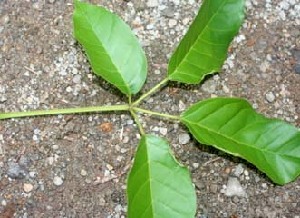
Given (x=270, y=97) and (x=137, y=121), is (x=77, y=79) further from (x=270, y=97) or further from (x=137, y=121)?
(x=270, y=97)

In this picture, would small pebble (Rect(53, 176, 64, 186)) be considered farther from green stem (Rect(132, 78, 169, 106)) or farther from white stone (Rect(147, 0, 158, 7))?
white stone (Rect(147, 0, 158, 7))

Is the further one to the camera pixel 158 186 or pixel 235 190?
pixel 235 190

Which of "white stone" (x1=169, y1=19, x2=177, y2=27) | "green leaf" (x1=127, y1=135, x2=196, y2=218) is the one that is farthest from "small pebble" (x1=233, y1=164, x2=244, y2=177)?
"white stone" (x1=169, y1=19, x2=177, y2=27)

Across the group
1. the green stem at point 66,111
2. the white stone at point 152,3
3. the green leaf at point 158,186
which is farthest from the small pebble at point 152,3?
the green leaf at point 158,186

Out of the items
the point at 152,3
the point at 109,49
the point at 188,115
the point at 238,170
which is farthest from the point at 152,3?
the point at 238,170

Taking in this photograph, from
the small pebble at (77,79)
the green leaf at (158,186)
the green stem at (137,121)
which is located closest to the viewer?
the green leaf at (158,186)

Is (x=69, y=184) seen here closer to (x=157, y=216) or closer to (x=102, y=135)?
(x=102, y=135)

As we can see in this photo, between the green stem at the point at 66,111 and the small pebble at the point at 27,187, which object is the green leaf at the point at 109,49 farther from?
the small pebble at the point at 27,187
